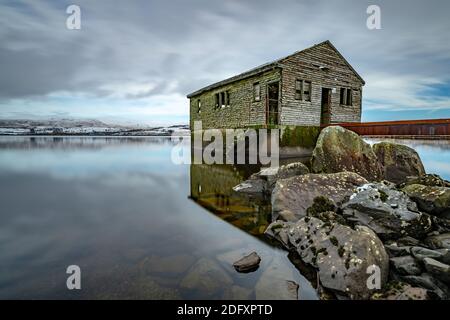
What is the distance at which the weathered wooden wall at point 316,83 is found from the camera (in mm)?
18469

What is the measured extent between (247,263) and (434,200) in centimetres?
465

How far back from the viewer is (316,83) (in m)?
20.0

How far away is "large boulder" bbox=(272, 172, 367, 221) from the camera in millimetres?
6952

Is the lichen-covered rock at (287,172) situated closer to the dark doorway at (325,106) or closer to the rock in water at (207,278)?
the rock in water at (207,278)

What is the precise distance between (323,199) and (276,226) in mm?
1559

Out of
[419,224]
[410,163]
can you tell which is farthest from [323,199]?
[410,163]

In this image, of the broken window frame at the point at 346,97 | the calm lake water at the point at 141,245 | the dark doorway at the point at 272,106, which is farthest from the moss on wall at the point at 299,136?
the calm lake water at the point at 141,245

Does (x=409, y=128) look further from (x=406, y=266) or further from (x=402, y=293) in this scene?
(x=402, y=293)

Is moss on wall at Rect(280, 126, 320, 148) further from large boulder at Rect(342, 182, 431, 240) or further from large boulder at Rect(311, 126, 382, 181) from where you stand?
large boulder at Rect(342, 182, 431, 240)

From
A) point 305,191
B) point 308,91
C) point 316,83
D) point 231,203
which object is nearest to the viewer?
point 305,191

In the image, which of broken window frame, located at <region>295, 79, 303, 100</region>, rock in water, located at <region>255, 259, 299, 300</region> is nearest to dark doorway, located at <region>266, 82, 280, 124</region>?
broken window frame, located at <region>295, 79, 303, 100</region>

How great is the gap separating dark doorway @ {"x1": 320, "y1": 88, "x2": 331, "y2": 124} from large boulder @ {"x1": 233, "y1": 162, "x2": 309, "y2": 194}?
39.8 ft

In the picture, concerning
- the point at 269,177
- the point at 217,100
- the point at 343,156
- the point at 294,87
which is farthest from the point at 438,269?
the point at 217,100

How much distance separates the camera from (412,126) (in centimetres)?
1266
